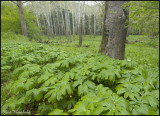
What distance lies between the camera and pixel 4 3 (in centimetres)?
1428

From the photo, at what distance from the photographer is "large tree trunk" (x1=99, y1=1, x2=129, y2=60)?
12.3 ft

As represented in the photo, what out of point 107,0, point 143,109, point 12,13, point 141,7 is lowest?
point 143,109

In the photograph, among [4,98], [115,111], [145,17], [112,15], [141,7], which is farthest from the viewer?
[112,15]

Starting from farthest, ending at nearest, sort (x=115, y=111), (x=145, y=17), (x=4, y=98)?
(x=145, y=17) < (x=4, y=98) < (x=115, y=111)

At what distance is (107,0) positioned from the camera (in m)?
3.93

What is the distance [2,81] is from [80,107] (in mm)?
3208

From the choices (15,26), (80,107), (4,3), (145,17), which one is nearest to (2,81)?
(80,107)

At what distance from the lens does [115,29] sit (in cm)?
388

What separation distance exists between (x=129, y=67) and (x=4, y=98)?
3042mm

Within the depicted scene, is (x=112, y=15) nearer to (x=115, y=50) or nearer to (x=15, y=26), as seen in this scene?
(x=115, y=50)

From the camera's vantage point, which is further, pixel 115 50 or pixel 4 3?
pixel 4 3

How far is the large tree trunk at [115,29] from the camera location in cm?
374

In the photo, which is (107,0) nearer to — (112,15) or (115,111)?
(112,15)

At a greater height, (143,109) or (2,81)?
(143,109)
